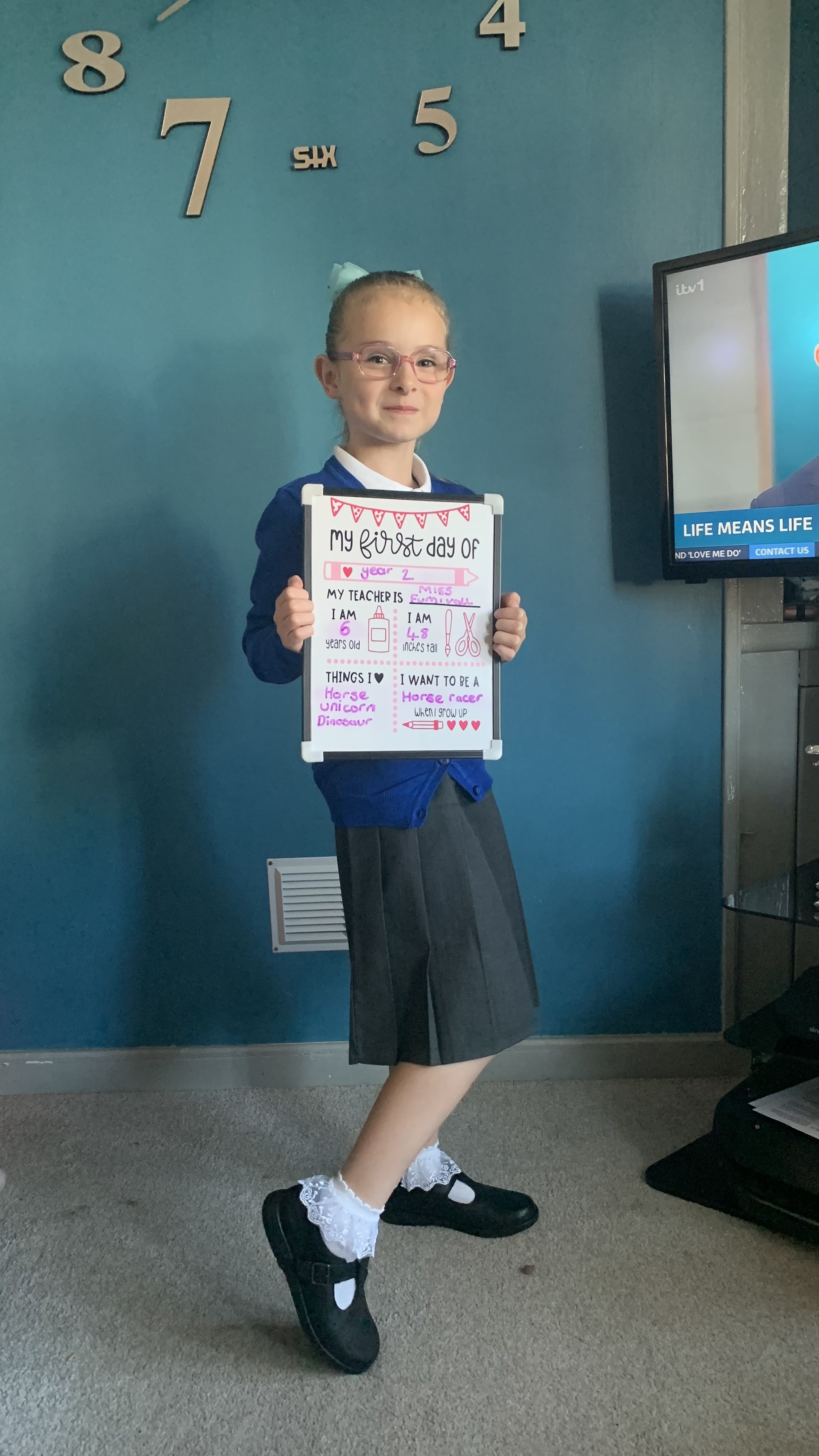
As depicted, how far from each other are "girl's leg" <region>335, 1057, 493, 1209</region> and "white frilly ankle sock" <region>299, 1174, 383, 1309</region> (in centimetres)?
1

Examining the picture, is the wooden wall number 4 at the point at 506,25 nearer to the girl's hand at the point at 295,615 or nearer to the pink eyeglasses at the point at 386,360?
the pink eyeglasses at the point at 386,360

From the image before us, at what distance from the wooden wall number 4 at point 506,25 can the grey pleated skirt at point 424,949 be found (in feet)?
4.66

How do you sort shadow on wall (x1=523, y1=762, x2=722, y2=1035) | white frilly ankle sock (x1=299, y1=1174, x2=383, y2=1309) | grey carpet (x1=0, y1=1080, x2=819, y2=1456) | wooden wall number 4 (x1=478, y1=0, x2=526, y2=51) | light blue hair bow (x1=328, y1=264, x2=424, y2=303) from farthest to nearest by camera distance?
shadow on wall (x1=523, y1=762, x2=722, y2=1035) < wooden wall number 4 (x1=478, y1=0, x2=526, y2=51) < light blue hair bow (x1=328, y1=264, x2=424, y2=303) < white frilly ankle sock (x1=299, y1=1174, x2=383, y2=1309) < grey carpet (x1=0, y1=1080, x2=819, y2=1456)

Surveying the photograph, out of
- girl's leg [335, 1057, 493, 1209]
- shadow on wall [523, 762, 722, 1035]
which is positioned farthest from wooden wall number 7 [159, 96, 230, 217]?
girl's leg [335, 1057, 493, 1209]

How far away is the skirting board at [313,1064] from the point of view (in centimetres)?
194

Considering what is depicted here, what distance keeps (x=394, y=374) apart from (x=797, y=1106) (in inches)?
51.5

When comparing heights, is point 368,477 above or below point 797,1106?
above

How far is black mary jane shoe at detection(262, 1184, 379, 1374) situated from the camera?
1170 millimetres

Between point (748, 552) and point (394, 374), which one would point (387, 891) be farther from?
point (748, 552)

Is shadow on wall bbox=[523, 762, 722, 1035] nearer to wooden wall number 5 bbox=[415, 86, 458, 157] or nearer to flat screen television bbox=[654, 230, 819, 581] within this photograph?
flat screen television bbox=[654, 230, 819, 581]

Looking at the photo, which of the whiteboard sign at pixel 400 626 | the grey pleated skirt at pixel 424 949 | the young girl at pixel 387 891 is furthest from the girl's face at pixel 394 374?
the grey pleated skirt at pixel 424 949

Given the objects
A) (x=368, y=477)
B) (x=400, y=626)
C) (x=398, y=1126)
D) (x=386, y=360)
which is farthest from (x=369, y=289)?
(x=398, y=1126)

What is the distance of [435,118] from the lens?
67.8 inches

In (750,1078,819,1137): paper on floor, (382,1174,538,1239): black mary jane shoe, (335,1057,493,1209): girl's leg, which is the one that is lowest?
(382,1174,538,1239): black mary jane shoe
